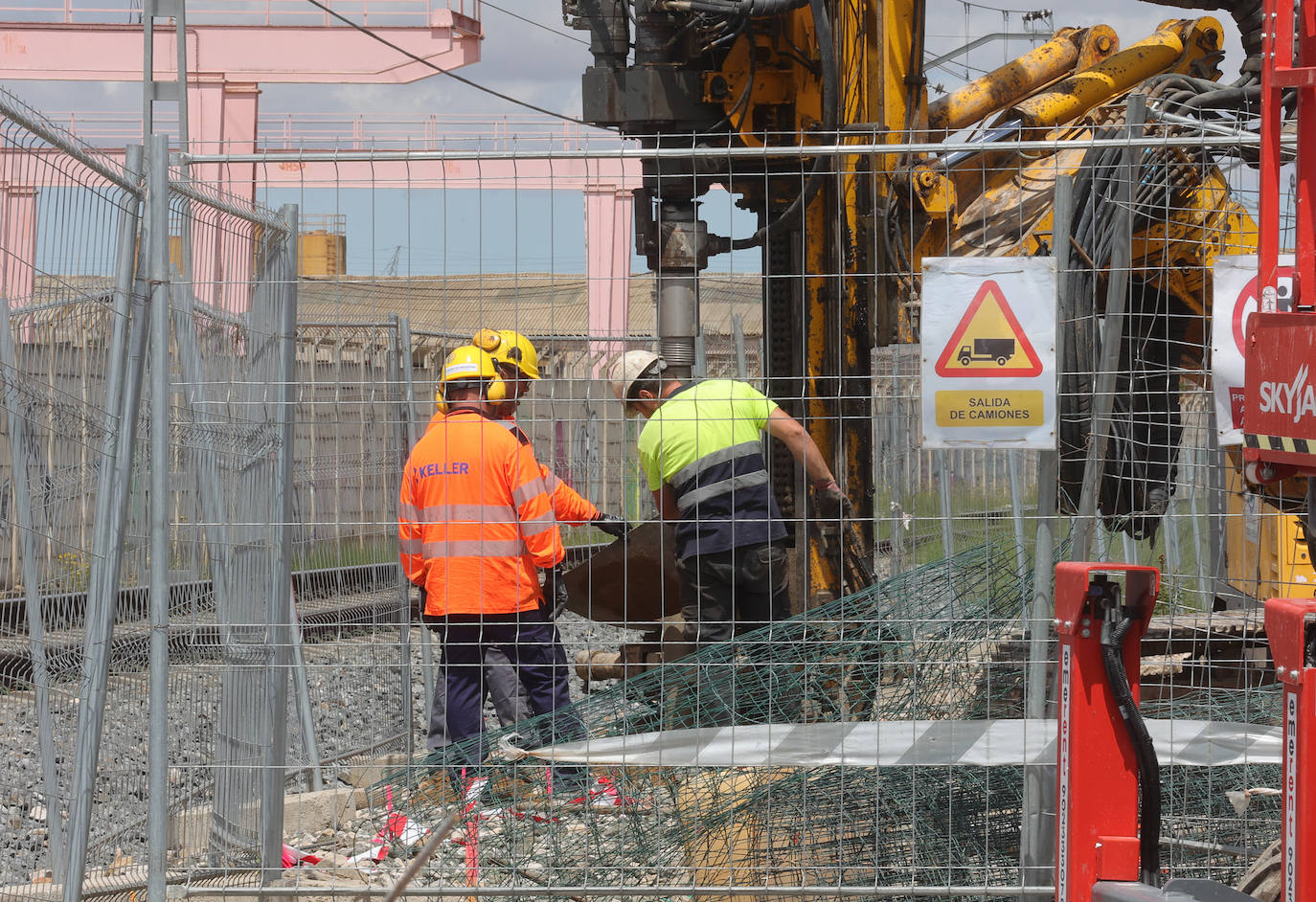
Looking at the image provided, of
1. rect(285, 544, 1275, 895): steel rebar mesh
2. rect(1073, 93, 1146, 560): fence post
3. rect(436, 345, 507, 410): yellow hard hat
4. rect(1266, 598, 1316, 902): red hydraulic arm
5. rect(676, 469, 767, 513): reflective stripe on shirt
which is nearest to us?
rect(1266, 598, 1316, 902): red hydraulic arm

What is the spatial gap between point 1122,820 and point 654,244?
4182 mm

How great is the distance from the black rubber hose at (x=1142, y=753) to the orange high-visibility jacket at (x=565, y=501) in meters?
3.21

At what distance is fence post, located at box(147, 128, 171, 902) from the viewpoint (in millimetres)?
4941

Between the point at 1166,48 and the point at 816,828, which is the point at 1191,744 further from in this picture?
the point at 1166,48

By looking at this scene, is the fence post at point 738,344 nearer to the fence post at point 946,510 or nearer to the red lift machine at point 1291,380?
the fence post at point 946,510

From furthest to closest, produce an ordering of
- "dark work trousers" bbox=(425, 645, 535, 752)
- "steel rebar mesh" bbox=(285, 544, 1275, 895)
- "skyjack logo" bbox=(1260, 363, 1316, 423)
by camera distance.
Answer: "dark work trousers" bbox=(425, 645, 535, 752)
"steel rebar mesh" bbox=(285, 544, 1275, 895)
"skyjack logo" bbox=(1260, 363, 1316, 423)

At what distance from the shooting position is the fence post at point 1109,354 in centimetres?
488

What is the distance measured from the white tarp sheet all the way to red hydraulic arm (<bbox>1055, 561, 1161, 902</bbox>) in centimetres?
146

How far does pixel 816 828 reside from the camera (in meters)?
5.16

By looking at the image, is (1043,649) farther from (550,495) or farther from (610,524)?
(550,495)

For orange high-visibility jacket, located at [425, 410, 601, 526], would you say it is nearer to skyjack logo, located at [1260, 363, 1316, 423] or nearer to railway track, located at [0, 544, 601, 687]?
railway track, located at [0, 544, 601, 687]

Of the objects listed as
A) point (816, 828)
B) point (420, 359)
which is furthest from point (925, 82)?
point (420, 359)

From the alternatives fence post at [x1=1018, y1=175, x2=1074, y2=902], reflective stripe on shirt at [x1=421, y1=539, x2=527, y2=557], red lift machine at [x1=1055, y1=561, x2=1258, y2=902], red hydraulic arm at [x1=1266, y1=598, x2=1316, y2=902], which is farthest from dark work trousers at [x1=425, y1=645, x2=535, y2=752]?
red hydraulic arm at [x1=1266, y1=598, x2=1316, y2=902]

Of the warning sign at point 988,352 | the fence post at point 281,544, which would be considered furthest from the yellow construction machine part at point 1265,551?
the fence post at point 281,544
